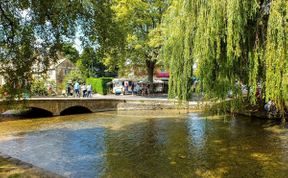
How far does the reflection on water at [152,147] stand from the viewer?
1068cm

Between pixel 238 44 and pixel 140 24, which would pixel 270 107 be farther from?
pixel 140 24

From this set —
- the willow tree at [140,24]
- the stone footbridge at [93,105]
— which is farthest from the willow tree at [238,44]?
the willow tree at [140,24]

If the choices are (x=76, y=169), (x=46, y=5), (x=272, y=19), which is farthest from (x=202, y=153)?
(x=46, y=5)

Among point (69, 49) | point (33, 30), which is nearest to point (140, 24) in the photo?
point (69, 49)

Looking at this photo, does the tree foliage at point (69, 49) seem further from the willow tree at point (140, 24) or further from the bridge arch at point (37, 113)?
the willow tree at point (140, 24)

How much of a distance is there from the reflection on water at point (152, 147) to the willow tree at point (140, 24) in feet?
34.3

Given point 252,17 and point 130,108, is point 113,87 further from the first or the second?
point 252,17

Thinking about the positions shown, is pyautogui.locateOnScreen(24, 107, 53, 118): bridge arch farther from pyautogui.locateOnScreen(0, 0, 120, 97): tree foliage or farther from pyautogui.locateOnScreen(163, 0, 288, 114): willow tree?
pyautogui.locateOnScreen(163, 0, 288, 114): willow tree

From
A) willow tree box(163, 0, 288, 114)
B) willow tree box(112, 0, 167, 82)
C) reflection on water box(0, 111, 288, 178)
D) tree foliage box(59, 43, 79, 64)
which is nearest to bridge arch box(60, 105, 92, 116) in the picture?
reflection on water box(0, 111, 288, 178)

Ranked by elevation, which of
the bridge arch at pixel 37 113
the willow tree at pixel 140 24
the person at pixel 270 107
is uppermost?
the willow tree at pixel 140 24

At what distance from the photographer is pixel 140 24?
3170 cm

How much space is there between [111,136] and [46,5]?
886cm

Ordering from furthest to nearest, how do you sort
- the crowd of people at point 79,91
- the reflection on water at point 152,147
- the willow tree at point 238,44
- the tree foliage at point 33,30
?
the crowd of people at point 79,91 → the reflection on water at point 152,147 → the tree foliage at point 33,30 → the willow tree at point 238,44

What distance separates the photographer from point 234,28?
9.51 metres
